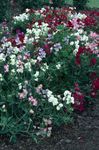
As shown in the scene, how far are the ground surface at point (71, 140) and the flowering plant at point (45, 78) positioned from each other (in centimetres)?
10

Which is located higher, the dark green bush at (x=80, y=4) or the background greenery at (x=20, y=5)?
the dark green bush at (x=80, y=4)

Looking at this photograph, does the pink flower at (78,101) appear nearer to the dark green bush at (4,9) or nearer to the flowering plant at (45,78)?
the flowering plant at (45,78)

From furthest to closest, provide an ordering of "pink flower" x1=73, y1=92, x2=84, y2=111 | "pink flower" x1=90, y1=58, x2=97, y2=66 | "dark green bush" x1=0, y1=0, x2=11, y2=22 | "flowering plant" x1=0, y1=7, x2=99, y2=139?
1. "dark green bush" x1=0, y1=0, x2=11, y2=22
2. "pink flower" x1=90, y1=58, x2=97, y2=66
3. "pink flower" x1=73, y1=92, x2=84, y2=111
4. "flowering plant" x1=0, y1=7, x2=99, y2=139

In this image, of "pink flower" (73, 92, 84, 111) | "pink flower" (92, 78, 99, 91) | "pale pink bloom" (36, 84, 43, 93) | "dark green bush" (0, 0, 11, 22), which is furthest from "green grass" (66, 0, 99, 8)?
"pale pink bloom" (36, 84, 43, 93)

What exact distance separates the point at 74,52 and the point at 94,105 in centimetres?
76

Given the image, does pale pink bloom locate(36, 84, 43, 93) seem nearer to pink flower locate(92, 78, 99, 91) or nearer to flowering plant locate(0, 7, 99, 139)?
flowering plant locate(0, 7, 99, 139)

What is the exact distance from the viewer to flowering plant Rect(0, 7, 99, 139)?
5.50 metres

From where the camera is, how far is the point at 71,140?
5.49 meters

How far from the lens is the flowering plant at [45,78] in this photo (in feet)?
18.0

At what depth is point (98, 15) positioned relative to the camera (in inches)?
424

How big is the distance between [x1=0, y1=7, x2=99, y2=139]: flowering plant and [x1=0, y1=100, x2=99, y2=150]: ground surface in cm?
10

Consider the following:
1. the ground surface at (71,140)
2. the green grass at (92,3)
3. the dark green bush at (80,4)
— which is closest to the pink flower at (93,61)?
the ground surface at (71,140)

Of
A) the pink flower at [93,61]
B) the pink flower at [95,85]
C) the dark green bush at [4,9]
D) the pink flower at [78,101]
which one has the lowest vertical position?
the pink flower at [78,101]

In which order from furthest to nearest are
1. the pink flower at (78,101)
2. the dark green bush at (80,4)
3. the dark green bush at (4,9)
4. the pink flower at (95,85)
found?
the dark green bush at (80,4) → the dark green bush at (4,9) → the pink flower at (95,85) → the pink flower at (78,101)
